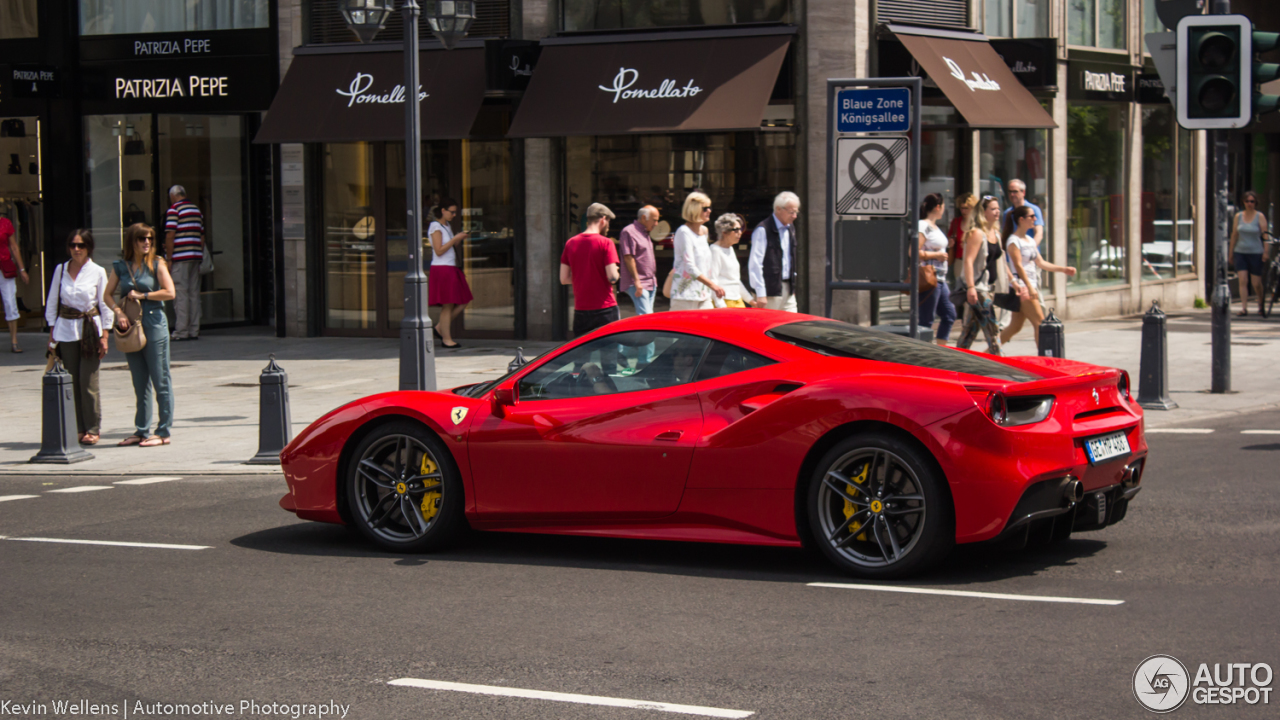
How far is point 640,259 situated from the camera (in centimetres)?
1402

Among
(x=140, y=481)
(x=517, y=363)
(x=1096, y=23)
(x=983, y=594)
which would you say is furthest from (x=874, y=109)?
(x=1096, y=23)

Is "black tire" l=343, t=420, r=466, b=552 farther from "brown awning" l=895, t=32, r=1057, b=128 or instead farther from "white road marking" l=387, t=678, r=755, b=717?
"brown awning" l=895, t=32, r=1057, b=128

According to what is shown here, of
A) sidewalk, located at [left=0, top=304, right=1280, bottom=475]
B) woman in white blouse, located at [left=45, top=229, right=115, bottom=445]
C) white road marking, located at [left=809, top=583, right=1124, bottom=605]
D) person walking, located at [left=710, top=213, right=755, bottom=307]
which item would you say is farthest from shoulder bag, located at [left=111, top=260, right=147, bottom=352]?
white road marking, located at [left=809, top=583, right=1124, bottom=605]

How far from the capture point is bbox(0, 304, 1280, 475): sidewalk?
1193 centimetres

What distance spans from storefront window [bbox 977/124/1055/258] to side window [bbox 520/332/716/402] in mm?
12772

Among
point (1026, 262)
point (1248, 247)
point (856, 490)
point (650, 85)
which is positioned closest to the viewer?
point (856, 490)

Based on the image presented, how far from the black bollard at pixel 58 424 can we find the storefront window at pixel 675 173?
26.8ft

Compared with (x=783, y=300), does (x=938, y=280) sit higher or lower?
higher

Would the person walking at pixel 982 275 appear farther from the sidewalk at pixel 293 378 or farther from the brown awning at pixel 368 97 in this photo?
the brown awning at pixel 368 97

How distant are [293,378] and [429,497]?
359 inches

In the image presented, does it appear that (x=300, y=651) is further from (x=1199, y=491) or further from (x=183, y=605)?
(x=1199, y=491)

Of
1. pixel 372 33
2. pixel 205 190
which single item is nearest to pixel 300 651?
pixel 372 33

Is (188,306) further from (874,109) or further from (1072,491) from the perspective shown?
(1072,491)

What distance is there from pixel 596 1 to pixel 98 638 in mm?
13975
